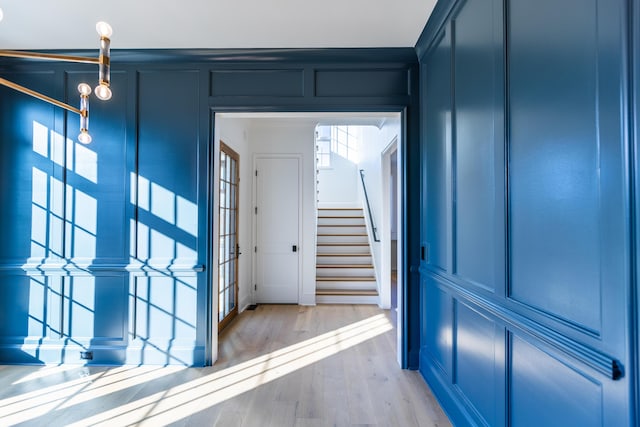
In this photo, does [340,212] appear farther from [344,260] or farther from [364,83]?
[364,83]

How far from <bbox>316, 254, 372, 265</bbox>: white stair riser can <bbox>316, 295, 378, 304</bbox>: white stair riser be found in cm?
87

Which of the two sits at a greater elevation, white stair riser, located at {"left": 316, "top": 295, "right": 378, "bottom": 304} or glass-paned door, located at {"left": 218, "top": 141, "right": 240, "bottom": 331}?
glass-paned door, located at {"left": 218, "top": 141, "right": 240, "bottom": 331}

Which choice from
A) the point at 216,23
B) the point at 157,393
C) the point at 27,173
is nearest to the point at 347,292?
the point at 157,393

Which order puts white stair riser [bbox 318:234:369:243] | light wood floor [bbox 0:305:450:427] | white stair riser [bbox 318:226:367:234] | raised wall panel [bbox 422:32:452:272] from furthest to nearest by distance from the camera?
white stair riser [bbox 318:226:367:234]
white stair riser [bbox 318:234:369:243]
raised wall panel [bbox 422:32:452:272]
light wood floor [bbox 0:305:450:427]

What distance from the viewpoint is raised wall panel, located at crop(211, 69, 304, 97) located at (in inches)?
123

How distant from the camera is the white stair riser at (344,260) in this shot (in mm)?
6062

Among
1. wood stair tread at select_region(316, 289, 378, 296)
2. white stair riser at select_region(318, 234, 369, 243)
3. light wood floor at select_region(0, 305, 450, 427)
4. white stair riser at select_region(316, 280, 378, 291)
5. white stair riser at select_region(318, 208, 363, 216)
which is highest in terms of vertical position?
white stair riser at select_region(318, 208, 363, 216)

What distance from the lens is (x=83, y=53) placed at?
3.10 meters

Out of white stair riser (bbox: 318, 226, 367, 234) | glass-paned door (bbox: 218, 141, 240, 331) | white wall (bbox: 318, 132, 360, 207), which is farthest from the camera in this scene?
white wall (bbox: 318, 132, 360, 207)

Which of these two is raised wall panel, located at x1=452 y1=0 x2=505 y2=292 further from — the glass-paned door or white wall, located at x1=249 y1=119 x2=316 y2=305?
white wall, located at x1=249 y1=119 x2=316 y2=305

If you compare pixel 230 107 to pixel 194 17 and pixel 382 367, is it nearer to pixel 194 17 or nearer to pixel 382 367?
pixel 194 17

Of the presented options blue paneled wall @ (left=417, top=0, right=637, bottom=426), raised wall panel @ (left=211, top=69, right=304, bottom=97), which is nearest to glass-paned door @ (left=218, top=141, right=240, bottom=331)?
raised wall panel @ (left=211, top=69, right=304, bottom=97)

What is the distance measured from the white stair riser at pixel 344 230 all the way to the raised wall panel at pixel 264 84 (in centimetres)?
392

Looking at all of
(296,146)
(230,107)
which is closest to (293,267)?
(296,146)
